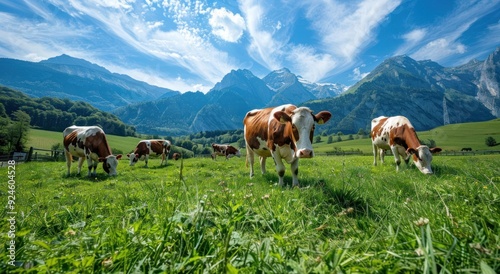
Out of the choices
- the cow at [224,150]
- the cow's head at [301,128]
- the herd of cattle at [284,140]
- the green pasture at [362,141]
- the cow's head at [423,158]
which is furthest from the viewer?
the green pasture at [362,141]

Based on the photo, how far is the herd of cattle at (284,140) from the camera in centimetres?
664

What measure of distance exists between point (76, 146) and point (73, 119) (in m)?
200

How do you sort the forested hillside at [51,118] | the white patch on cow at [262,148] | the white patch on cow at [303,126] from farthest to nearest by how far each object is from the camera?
1. the forested hillside at [51,118]
2. the white patch on cow at [262,148]
3. the white patch on cow at [303,126]

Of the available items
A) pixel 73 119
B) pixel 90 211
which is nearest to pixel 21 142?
pixel 90 211

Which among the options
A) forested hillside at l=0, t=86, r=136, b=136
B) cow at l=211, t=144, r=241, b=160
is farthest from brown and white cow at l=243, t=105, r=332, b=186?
forested hillside at l=0, t=86, r=136, b=136

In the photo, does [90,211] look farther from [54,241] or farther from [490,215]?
[490,215]

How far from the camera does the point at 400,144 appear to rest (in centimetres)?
1245

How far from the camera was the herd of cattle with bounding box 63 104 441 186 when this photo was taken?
6641 millimetres

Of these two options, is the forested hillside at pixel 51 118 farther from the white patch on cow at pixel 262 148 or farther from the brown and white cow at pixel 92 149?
the white patch on cow at pixel 262 148

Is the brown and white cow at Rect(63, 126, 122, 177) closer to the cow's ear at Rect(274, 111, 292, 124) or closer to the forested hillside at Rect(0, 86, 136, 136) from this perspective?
the cow's ear at Rect(274, 111, 292, 124)

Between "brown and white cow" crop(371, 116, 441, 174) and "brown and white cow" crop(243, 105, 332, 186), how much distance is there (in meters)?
6.02

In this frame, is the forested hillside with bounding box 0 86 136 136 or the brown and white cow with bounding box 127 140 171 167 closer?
the brown and white cow with bounding box 127 140 171 167

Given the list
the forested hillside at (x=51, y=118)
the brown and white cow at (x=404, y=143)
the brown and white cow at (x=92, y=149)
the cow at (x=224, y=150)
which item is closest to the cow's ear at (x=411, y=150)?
the brown and white cow at (x=404, y=143)

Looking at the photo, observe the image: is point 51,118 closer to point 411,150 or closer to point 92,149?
point 92,149
